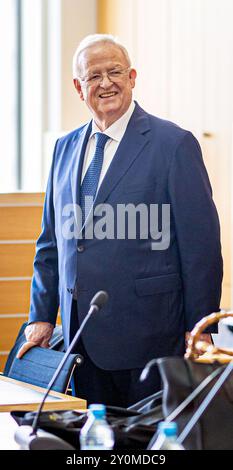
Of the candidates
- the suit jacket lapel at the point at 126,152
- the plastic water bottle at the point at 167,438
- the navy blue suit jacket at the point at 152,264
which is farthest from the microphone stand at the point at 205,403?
the suit jacket lapel at the point at 126,152

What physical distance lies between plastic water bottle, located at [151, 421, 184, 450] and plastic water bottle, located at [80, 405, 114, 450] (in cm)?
9

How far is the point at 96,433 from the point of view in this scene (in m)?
1.76

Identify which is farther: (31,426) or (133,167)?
(133,167)

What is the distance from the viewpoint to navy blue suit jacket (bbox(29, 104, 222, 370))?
2980 mm

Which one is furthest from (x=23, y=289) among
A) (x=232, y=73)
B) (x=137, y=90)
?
(x=137, y=90)

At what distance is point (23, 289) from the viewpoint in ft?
14.7

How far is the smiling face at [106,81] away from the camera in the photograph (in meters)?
3.04

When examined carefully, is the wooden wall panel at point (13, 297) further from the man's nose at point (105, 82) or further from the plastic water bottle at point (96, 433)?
the plastic water bottle at point (96, 433)

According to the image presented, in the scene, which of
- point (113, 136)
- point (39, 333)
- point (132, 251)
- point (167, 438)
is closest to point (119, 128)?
point (113, 136)

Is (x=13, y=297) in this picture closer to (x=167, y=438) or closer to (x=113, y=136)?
(x=113, y=136)

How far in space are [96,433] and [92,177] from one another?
4.77ft

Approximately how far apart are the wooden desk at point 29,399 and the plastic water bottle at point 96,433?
713 mm

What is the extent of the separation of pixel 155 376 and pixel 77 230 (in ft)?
1.68
